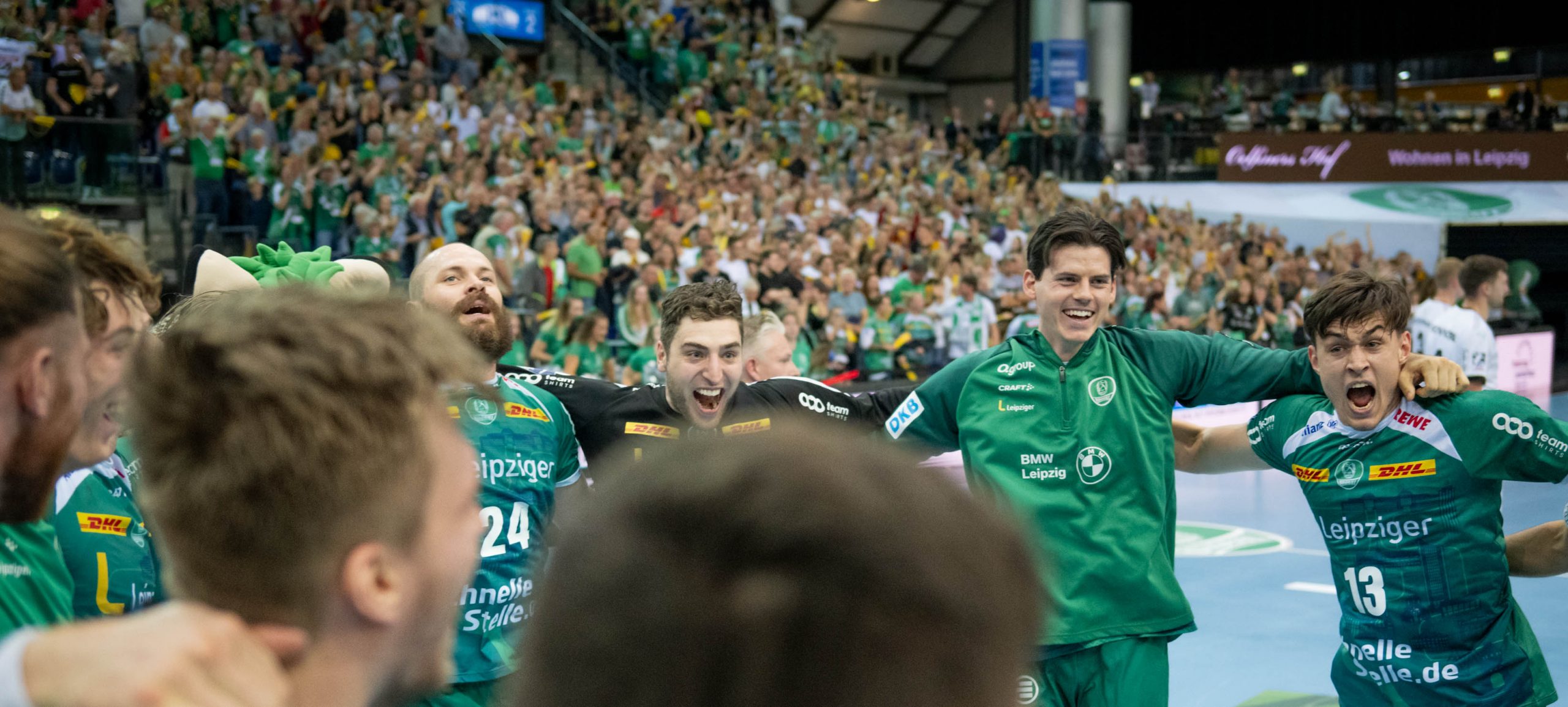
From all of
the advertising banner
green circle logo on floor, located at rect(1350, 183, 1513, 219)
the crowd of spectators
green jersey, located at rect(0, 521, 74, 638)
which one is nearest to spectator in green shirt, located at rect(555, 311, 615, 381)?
the crowd of spectators

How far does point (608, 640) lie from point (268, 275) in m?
3.40

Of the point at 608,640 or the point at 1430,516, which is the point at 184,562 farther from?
the point at 1430,516

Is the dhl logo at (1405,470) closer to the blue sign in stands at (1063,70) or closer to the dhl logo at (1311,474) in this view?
the dhl logo at (1311,474)

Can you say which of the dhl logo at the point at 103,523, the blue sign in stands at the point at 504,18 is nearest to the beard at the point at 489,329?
the dhl logo at the point at 103,523

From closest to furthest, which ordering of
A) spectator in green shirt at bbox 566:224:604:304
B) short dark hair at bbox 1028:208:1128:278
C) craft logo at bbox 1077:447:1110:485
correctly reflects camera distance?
craft logo at bbox 1077:447:1110:485 < short dark hair at bbox 1028:208:1128:278 < spectator in green shirt at bbox 566:224:604:304

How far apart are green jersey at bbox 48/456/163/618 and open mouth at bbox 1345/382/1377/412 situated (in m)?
3.34

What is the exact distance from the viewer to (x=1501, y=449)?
12.6ft

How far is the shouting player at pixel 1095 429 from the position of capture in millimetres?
4008

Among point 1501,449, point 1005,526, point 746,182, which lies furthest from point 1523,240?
point 1005,526

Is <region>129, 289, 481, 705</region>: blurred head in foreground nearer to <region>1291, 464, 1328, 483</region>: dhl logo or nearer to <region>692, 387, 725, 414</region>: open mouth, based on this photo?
<region>692, 387, 725, 414</region>: open mouth

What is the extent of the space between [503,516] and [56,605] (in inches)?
64.3

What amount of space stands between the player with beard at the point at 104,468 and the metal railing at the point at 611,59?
1814 centimetres

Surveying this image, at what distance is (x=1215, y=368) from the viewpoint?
14.0 ft

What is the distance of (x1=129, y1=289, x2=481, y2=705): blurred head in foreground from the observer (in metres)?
1.12
